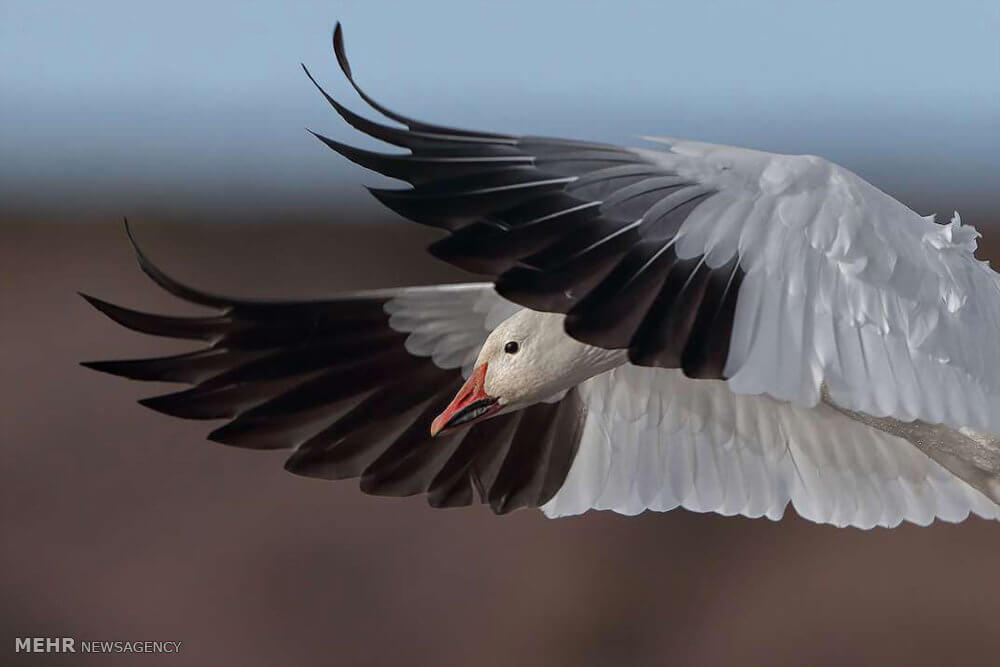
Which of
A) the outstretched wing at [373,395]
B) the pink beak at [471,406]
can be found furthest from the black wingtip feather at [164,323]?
the pink beak at [471,406]

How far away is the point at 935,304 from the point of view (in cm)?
312

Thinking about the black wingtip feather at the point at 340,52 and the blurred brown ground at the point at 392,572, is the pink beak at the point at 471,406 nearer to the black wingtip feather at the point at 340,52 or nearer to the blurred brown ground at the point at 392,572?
the black wingtip feather at the point at 340,52

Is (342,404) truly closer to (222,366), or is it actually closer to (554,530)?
(222,366)

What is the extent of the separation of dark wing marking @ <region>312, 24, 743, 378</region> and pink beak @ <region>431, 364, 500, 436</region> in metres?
0.75

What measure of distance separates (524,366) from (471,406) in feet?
0.70

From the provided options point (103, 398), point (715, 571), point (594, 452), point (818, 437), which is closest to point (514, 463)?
point (594, 452)

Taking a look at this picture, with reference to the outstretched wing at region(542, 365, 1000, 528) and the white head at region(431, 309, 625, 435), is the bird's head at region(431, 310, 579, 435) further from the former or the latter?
the outstretched wing at region(542, 365, 1000, 528)

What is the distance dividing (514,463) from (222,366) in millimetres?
972

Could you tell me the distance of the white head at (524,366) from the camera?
11.4ft

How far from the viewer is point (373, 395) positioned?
4094mm

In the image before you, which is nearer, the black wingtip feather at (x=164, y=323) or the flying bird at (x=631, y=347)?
the flying bird at (x=631, y=347)

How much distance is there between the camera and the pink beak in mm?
3623

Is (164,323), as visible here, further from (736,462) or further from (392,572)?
(392,572)

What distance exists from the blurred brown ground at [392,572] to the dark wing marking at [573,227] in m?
7.45
